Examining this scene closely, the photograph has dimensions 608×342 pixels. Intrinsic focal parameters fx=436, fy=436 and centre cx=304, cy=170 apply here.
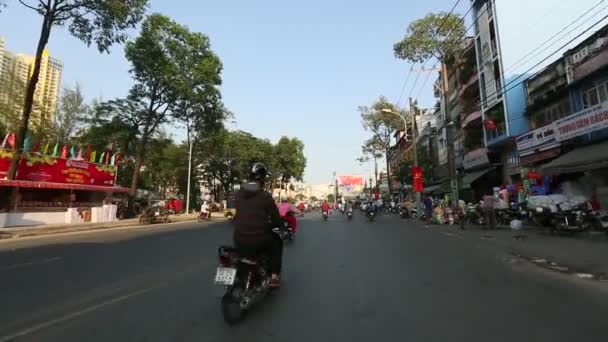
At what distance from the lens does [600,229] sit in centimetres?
1481

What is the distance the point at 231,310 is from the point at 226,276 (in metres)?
0.40

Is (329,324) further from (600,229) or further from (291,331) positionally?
(600,229)

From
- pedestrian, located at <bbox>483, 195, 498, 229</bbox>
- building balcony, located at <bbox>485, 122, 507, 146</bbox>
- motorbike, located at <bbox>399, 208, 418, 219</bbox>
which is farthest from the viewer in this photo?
motorbike, located at <bbox>399, 208, 418, 219</bbox>

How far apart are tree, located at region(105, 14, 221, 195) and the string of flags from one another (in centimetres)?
234

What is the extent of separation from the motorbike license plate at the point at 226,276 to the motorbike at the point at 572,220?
556 inches

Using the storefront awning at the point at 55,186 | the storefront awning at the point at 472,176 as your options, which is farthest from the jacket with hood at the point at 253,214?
the storefront awning at the point at 472,176

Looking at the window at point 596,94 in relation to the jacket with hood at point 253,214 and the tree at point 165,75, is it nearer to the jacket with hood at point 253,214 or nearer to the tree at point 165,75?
the jacket with hood at point 253,214

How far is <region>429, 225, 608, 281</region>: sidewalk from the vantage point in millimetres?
9164

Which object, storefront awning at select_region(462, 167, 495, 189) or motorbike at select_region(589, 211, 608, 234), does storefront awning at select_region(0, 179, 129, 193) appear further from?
storefront awning at select_region(462, 167, 495, 189)

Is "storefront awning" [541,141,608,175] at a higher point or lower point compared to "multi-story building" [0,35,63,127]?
lower

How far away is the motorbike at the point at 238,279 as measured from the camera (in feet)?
16.8

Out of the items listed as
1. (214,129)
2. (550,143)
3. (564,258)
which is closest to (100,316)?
(564,258)

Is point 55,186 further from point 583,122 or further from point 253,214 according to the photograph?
point 583,122

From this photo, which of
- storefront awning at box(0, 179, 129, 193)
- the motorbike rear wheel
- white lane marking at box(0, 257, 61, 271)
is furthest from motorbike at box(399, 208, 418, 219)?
the motorbike rear wheel
